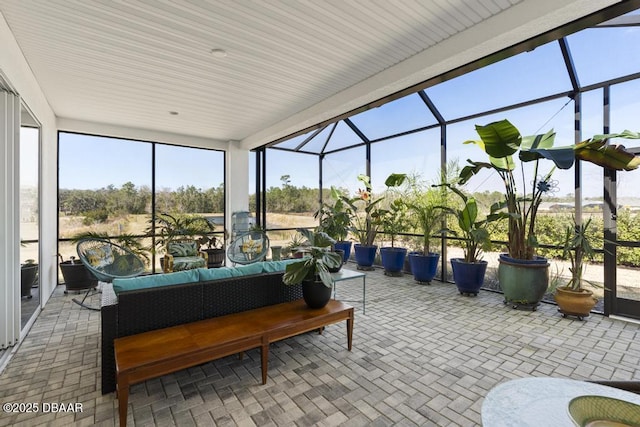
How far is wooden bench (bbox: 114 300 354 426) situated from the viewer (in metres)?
1.89

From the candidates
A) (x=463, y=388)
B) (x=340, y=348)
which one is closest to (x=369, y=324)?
(x=340, y=348)

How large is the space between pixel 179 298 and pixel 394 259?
4.61 meters

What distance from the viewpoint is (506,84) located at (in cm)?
467

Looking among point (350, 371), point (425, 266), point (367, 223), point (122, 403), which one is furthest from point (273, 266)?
point (367, 223)

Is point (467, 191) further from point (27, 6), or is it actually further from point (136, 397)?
point (27, 6)

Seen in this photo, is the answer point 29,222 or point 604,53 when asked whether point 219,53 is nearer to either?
point 29,222

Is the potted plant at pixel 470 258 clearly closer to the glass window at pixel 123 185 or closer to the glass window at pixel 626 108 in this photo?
the glass window at pixel 626 108

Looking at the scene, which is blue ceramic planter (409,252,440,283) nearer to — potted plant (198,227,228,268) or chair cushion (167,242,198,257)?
potted plant (198,227,228,268)

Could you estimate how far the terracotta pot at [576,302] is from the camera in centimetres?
379

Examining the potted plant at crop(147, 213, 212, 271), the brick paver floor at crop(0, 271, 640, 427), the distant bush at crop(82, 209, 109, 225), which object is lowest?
the brick paver floor at crop(0, 271, 640, 427)

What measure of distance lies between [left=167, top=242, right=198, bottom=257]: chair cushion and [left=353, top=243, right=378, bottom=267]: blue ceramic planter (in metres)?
3.43

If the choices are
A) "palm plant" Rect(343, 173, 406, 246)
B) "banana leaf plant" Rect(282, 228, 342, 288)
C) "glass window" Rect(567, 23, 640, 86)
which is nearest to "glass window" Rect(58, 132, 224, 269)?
"palm plant" Rect(343, 173, 406, 246)

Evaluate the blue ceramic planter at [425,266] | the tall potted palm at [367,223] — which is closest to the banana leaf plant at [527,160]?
the blue ceramic planter at [425,266]

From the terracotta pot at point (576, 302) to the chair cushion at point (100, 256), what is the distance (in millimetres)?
6301
